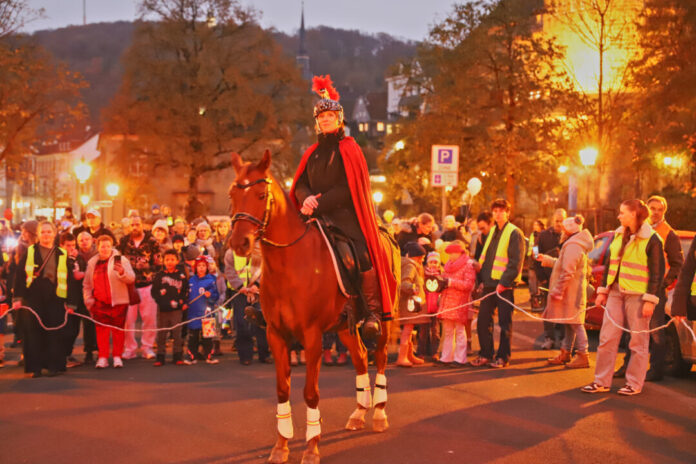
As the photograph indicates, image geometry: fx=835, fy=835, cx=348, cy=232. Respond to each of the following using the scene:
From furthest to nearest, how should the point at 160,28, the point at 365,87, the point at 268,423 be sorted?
the point at 365,87
the point at 160,28
the point at 268,423

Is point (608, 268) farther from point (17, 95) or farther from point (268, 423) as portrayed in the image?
point (17, 95)

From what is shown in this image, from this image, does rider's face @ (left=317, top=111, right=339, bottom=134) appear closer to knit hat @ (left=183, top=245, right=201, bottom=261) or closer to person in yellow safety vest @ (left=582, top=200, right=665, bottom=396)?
person in yellow safety vest @ (left=582, top=200, right=665, bottom=396)

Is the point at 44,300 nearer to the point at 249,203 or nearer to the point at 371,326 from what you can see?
the point at 371,326

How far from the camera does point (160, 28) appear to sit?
49.6 m

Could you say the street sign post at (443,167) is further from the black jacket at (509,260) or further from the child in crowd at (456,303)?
the black jacket at (509,260)

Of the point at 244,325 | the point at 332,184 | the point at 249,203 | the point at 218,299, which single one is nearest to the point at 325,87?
the point at 332,184

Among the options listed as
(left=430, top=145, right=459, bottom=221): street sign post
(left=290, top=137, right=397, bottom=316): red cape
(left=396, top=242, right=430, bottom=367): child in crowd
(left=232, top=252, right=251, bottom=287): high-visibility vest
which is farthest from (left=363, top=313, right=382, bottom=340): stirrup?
(left=430, top=145, right=459, bottom=221): street sign post

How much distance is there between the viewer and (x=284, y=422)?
694 centimetres

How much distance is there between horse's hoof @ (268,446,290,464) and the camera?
6.75 m

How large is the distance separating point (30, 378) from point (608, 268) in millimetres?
7576

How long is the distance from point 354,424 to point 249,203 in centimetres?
267

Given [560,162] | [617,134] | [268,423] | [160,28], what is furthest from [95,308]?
[160,28]

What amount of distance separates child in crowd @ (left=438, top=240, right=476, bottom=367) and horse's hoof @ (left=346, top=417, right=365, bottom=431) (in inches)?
164

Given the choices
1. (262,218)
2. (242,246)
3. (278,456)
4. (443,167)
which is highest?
(443,167)
